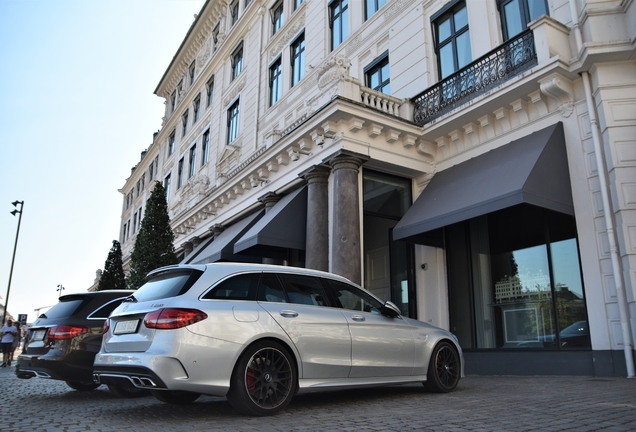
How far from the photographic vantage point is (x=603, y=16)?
935 centimetres

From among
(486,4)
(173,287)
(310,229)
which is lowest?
(173,287)

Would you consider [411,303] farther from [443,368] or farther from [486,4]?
[486,4]

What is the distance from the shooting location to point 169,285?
5.35m

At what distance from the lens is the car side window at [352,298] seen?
614cm

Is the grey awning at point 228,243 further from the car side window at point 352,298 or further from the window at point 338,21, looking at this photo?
the car side window at point 352,298

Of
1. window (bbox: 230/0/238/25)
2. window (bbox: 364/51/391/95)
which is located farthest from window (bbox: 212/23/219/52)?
window (bbox: 364/51/391/95)

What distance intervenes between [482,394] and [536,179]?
4376 mm

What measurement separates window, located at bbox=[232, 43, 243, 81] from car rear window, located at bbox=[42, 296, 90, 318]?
19.1m

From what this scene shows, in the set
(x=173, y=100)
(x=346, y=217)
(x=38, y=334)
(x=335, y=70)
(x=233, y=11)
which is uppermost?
(x=173, y=100)

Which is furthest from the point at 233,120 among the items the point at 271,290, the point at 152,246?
the point at 271,290

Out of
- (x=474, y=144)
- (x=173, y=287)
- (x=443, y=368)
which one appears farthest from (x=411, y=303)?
(x=173, y=287)

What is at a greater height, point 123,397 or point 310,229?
point 310,229

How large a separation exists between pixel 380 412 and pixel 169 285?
2.53 meters

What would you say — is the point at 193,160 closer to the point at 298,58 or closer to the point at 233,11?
the point at 233,11
